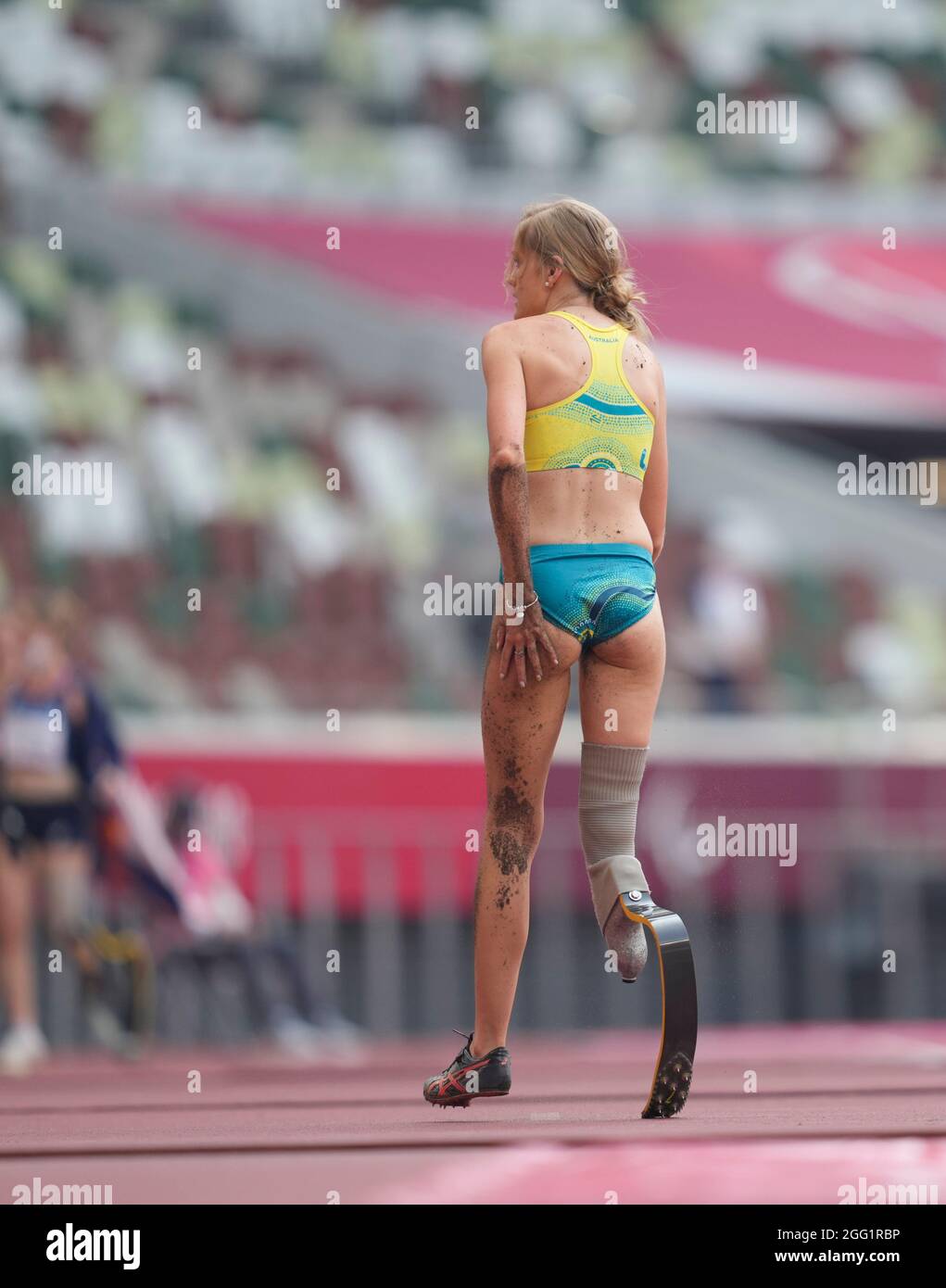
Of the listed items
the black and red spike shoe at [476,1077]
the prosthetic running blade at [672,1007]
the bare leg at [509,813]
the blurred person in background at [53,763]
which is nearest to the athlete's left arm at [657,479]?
the bare leg at [509,813]

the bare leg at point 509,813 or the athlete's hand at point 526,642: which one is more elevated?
the athlete's hand at point 526,642

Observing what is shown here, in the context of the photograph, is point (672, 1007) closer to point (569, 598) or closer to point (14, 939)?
point (569, 598)

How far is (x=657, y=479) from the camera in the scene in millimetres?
4965

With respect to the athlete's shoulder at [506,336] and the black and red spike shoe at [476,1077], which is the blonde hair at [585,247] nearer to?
the athlete's shoulder at [506,336]

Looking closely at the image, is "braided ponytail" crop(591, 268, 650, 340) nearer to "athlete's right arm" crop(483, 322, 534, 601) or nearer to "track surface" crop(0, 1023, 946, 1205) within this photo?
"athlete's right arm" crop(483, 322, 534, 601)

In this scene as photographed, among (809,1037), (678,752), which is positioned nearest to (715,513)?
(678,752)

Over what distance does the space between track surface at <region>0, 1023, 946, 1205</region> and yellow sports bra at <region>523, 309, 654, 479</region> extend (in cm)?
138

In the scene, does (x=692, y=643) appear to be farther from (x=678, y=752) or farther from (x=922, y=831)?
(x=922, y=831)

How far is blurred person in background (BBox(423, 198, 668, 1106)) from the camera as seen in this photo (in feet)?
15.2

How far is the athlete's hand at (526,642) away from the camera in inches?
180

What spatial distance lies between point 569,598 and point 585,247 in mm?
788

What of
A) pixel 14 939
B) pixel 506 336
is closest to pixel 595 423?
pixel 506 336

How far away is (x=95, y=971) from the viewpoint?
9.72m
